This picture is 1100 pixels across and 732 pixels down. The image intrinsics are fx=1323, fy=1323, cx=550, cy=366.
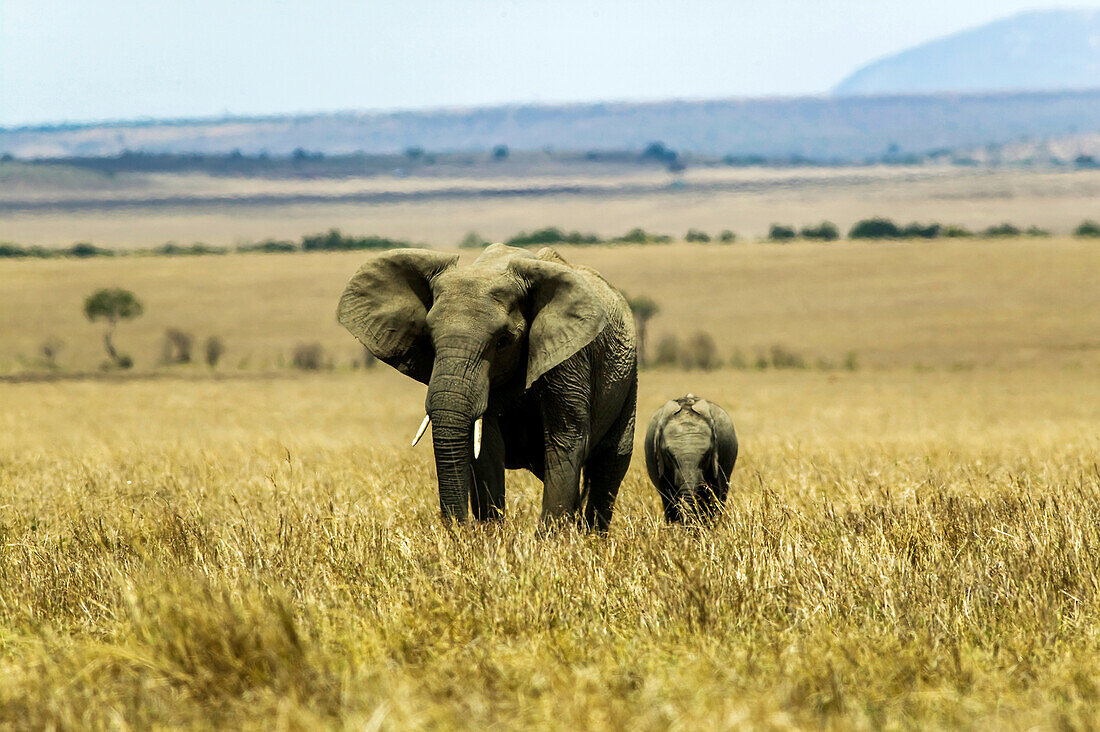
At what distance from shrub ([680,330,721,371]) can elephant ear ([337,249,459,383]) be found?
36293 millimetres

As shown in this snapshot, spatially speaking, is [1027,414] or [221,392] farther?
[221,392]

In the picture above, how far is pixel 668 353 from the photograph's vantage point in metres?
45.4

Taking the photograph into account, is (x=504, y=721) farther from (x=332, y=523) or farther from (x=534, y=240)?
(x=534, y=240)

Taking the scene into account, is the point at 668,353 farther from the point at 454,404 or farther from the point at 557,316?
the point at 454,404

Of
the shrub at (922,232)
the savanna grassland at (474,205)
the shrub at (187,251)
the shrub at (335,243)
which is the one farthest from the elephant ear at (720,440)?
the savanna grassland at (474,205)

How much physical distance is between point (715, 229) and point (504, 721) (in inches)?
4999

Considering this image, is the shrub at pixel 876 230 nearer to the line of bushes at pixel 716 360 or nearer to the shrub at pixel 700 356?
the line of bushes at pixel 716 360

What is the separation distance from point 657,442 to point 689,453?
1.25ft

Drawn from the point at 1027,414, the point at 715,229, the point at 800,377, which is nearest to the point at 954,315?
the point at 800,377

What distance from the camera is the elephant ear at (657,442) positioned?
9.98 meters

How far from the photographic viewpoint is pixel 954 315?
54719 millimetres

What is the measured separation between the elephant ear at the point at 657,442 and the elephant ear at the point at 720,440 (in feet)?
0.67

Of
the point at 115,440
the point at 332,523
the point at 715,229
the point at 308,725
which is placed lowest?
the point at 715,229

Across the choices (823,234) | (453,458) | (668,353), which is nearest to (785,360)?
(668,353)
